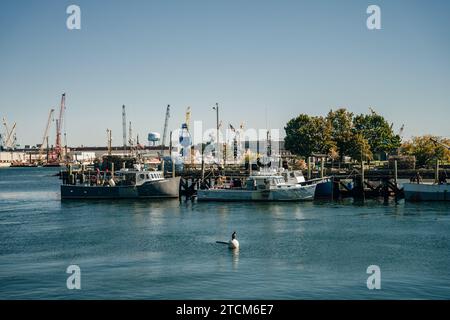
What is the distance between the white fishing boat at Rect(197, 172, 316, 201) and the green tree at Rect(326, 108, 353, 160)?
131 feet

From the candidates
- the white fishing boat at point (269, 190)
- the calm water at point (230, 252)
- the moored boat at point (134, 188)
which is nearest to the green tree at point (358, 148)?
the white fishing boat at point (269, 190)

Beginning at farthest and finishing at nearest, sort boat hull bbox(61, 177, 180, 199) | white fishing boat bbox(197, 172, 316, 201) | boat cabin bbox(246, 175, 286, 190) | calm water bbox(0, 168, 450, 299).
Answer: boat hull bbox(61, 177, 180, 199), boat cabin bbox(246, 175, 286, 190), white fishing boat bbox(197, 172, 316, 201), calm water bbox(0, 168, 450, 299)

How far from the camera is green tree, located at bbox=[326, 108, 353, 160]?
354 ft

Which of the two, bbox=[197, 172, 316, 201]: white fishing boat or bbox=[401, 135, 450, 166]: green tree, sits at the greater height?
bbox=[401, 135, 450, 166]: green tree

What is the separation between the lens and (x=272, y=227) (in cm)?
4966

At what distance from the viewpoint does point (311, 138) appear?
111188 mm

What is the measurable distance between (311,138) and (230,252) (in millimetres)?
75739

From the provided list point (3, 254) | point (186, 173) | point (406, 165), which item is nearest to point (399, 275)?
point (3, 254)

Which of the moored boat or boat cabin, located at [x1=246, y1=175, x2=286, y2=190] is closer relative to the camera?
boat cabin, located at [x1=246, y1=175, x2=286, y2=190]

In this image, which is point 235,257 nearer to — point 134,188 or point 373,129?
point 134,188

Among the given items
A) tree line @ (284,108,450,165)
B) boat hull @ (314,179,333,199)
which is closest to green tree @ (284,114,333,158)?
tree line @ (284,108,450,165)

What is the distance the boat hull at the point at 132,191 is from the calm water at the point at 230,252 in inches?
432

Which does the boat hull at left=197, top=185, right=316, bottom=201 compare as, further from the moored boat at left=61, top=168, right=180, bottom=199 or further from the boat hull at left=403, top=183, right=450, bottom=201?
the boat hull at left=403, top=183, right=450, bottom=201
